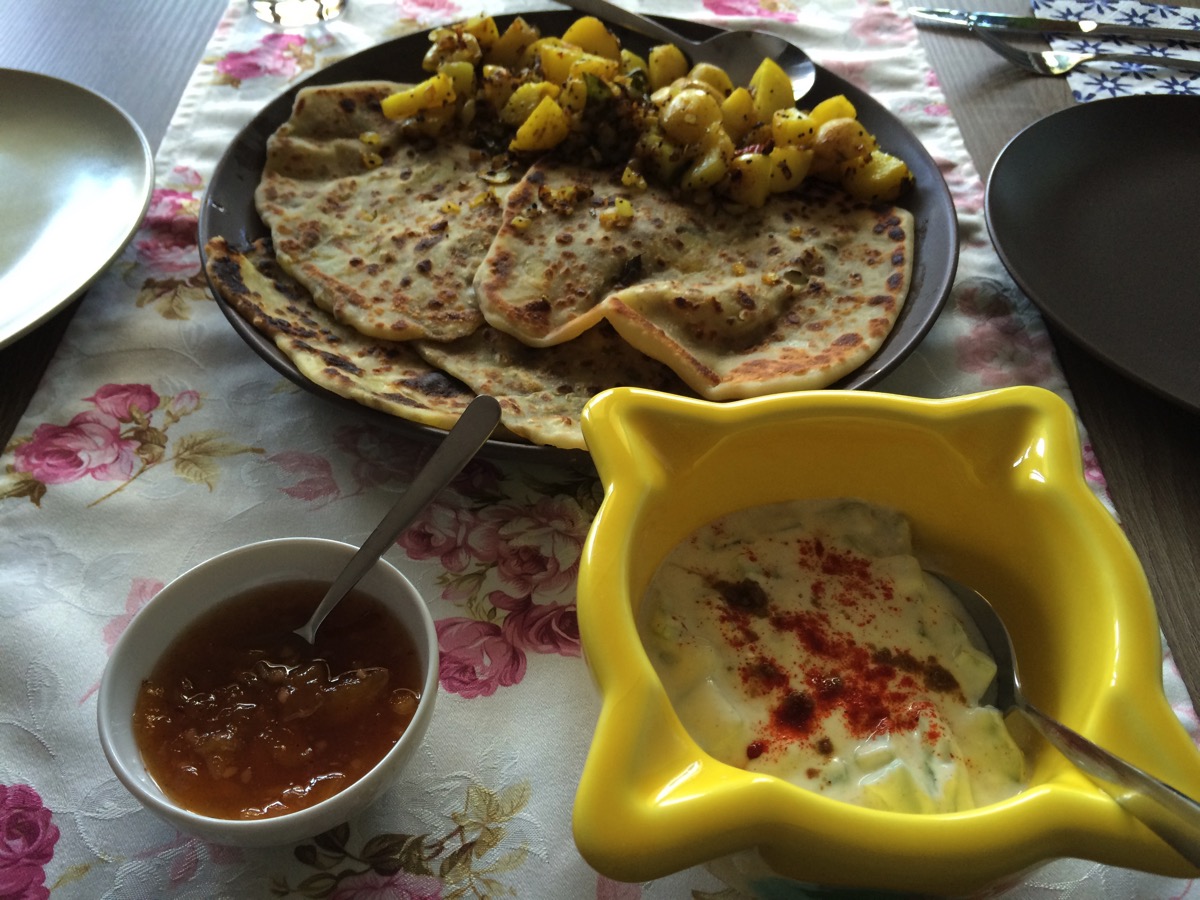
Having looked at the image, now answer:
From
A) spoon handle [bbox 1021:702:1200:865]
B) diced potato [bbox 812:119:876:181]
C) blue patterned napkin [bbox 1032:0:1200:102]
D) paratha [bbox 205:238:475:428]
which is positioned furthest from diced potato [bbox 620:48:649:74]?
spoon handle [bbox 1021:702:1200:865]

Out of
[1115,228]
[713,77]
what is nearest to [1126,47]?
[1115,228]

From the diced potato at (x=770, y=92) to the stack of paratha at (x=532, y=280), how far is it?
0.55 feet

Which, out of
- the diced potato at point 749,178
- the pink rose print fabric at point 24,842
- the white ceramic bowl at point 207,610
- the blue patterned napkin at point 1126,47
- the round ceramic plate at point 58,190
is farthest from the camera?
the blue patterned napkin at point 1126,47

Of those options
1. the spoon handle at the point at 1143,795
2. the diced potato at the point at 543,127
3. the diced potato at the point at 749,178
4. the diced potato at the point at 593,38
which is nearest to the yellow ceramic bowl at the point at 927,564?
the spoon handle at the point at 1143,795

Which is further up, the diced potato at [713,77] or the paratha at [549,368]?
the diced potato at [713,77]

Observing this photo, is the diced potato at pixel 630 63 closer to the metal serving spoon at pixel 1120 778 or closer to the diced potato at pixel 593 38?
the diced potato at pixel 593 38

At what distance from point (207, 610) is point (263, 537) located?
24 cm

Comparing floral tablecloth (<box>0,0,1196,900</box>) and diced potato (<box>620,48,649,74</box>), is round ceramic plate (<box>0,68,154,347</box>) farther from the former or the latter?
diced potato (<box>620,48,649,74</box>)

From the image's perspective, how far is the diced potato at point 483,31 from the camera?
162 centimetres

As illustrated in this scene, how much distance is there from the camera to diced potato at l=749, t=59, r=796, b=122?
153cm

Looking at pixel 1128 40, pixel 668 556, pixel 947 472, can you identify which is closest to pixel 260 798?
pixel 668 556

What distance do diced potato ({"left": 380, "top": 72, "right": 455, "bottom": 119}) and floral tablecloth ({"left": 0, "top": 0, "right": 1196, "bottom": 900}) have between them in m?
0.39

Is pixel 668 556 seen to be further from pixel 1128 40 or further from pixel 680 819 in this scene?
pixel 1128 40

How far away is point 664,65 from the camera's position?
1.63 meters
